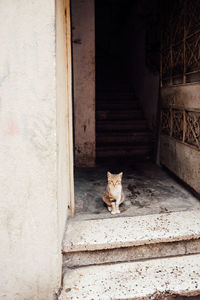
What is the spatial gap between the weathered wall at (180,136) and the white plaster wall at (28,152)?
248 cm

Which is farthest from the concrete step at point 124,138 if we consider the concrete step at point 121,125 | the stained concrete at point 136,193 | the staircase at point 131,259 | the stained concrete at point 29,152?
the stained concrete at point 29,152

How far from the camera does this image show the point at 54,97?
86.4 inches

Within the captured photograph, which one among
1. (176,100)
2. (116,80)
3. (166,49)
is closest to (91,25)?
(166,49)

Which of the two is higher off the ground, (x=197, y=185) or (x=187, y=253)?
(x=197, y=185)

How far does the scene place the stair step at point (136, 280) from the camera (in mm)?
2379

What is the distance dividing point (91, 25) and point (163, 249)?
473 cm

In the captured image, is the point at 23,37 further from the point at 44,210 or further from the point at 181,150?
the point at 181,150

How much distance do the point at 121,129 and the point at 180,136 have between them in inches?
124

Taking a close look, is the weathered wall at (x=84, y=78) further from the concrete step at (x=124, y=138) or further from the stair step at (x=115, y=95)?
the stair step at (x=115, y=95)

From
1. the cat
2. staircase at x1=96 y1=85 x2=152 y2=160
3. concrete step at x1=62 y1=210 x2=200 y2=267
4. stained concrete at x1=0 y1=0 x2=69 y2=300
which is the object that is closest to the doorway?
staircase at x1=96 y1=85 x2=152 y2=160

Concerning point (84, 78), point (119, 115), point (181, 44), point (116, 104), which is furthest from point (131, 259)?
point (116, 104)

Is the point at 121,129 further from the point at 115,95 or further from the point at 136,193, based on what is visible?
the point at 136,193

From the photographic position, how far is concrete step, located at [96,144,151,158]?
6648mm

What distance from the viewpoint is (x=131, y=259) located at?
280cm
